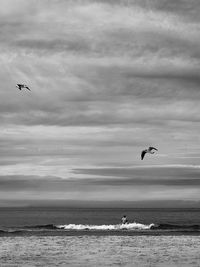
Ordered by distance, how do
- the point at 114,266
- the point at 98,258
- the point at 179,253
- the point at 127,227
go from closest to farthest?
the point at 114,266, the point at 98,258, the point at 179,253, the point at 127,227

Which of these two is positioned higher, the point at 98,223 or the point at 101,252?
the point at 98,223

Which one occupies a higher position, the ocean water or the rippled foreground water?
the ocean water

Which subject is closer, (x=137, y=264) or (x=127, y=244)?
(x=137, y=264)

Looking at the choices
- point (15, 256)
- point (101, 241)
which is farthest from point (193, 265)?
point (101, 241)

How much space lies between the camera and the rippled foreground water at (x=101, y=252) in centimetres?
2889

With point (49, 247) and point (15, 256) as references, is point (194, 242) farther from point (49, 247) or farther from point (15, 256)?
point (15, 256)

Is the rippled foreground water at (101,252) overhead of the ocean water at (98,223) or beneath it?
beneath

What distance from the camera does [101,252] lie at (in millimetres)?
33344

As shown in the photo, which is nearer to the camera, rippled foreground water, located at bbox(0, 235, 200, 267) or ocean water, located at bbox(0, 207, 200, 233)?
rippled foreground water, located at bbox(0, 235, 200, 267)

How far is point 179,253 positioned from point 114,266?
6948mm

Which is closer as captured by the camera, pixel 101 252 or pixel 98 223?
pixel 101 252

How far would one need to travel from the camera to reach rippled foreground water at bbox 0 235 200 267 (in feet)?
94.8

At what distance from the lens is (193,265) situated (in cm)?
2770

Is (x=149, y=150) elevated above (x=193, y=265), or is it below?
above
